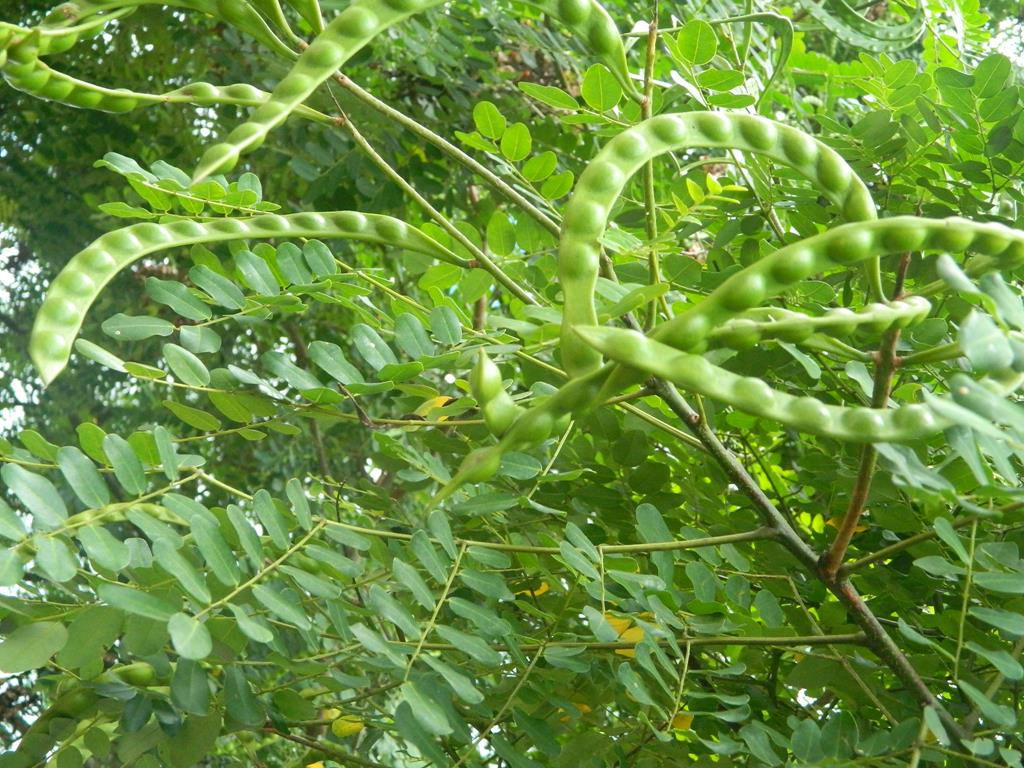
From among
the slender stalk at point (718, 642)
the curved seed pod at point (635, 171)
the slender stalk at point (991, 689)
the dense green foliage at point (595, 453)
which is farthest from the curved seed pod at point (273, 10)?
the slender stalk at point (991, 689)

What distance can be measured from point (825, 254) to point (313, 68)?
0.62 feet

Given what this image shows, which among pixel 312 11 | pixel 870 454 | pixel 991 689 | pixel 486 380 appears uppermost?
pixel 312 11

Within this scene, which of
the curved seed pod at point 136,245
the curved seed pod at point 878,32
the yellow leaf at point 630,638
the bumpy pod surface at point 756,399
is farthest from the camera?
the curved seed pod at point 878,32

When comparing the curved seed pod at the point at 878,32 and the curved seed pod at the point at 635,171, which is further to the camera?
the curved seed pod at the point at 878,32

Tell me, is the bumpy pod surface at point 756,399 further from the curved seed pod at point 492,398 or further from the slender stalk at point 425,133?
the slender stalk at point 425,133

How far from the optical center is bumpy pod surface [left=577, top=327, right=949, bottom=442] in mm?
284

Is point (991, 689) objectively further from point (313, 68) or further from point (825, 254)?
point (313, 68)

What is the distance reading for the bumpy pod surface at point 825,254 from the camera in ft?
1.01

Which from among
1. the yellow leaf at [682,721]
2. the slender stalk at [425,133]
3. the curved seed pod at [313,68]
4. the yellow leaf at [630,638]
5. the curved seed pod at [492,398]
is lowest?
the yellow leaf at [682,721]

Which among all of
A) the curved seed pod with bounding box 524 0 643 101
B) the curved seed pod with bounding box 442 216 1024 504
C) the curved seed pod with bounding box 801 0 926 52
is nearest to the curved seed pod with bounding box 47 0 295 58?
the curved seed pod with bounding box 524 0 643 101

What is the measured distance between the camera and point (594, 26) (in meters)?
0.42

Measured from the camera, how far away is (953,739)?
424 millimetres

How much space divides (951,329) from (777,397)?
29 centimetres

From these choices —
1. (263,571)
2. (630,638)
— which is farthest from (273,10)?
(630,638)
